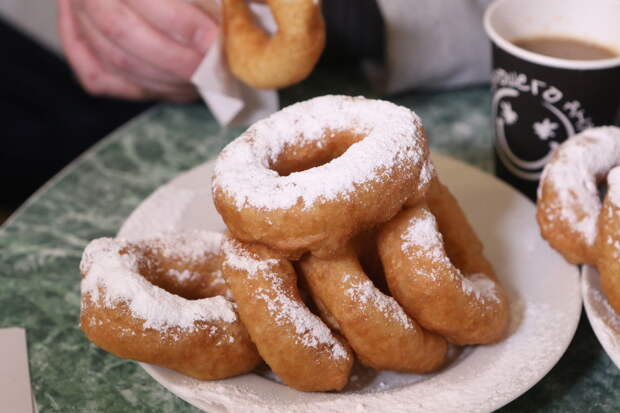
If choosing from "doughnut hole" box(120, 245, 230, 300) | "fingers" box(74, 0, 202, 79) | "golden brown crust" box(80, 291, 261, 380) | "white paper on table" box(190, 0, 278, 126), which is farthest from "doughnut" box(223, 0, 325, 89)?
"golden brown crust" box(80, 291, 261, 380)

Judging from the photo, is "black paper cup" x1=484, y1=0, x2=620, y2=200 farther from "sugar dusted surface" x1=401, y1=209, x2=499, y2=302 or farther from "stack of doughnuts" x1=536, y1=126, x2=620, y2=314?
"sugar dusted surface" x1=401, y1=209, x2=499, y2=302

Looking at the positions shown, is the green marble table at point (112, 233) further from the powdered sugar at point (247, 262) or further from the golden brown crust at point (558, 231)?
the powdered sugar at point (247, 262)

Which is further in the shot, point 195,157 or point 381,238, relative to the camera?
point 195,157

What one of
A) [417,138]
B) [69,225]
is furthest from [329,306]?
[69,225]

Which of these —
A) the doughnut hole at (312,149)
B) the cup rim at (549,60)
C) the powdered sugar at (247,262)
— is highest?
the doughnut hole at (312,149)

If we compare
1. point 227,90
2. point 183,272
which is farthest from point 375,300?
point 227,90

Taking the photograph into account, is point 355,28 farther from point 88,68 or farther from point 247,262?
point 247,262

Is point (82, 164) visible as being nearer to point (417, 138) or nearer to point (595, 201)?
point (417, 138)

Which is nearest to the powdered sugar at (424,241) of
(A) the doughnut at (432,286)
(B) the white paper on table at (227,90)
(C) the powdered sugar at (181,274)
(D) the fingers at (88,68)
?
(A) the doughnut at (432,286)
